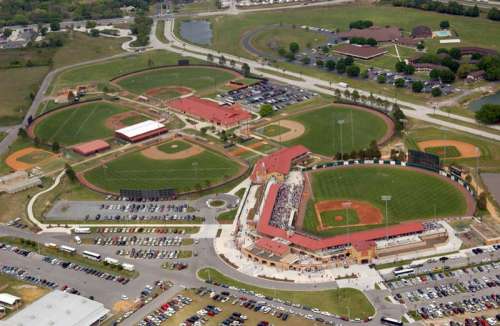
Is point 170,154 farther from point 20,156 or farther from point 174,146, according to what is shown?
point 20,156

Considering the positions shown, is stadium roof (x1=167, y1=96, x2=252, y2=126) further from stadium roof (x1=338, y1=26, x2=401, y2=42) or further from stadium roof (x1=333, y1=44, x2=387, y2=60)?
stadium roof (x1=338, y1=26, x2=401, y2=42)

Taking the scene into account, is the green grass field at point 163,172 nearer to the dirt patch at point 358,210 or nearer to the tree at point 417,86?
the dirt patch at point 358,210

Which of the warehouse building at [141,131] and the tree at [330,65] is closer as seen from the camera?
the warehouse building at [141,131]

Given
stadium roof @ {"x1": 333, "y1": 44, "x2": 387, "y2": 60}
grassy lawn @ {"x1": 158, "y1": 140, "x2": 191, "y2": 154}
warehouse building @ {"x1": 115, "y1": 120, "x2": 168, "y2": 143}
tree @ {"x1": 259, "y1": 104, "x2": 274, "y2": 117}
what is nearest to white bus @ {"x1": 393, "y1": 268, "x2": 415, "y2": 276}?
grassy lawn @ {"x1": 158, "y1": 140, "x2": 191, "y2": 154}

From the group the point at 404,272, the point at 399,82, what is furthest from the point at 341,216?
the point at 399,82

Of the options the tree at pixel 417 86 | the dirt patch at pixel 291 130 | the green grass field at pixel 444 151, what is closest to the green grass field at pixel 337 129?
the dirt patch at pixel 291 130

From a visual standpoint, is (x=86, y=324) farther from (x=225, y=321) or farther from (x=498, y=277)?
(x=498, y=277)
